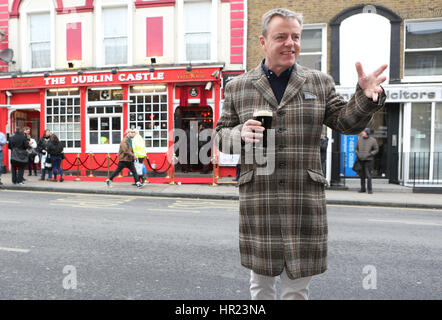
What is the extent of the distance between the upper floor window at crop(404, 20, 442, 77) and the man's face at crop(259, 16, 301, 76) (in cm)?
1321

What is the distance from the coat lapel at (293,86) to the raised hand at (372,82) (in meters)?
0.32

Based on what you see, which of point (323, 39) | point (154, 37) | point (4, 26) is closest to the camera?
point (323, 39)

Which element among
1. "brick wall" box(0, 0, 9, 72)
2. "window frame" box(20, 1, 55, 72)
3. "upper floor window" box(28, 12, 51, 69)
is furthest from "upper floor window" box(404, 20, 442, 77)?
"brick wall" box(0, 0, 9, 72)

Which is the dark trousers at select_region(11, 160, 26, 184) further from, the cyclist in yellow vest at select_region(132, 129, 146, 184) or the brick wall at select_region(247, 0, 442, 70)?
the brick wall at select_region(247, 0, 442, 70)

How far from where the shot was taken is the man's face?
1991 mm

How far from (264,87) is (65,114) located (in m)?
15.6

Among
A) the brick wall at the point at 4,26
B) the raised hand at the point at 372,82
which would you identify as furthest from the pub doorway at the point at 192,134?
the raised hand at the point at 372,82

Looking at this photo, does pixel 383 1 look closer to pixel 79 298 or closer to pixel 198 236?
pixel 198 236

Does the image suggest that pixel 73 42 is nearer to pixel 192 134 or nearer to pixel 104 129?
pixel 104 129

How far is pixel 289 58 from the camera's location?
2057mm

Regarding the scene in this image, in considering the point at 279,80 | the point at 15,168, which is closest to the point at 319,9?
the point at 15,168

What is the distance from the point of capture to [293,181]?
2066 mm

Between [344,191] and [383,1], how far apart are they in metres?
7.18
